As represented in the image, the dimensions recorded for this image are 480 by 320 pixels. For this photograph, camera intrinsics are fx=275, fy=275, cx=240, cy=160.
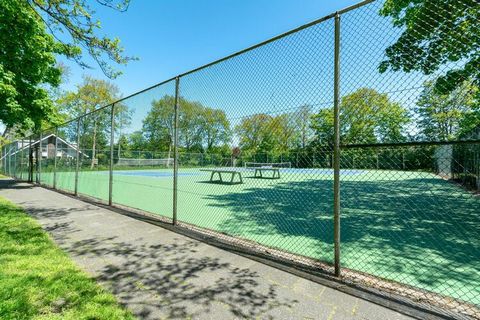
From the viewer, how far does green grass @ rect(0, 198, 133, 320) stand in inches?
87.0

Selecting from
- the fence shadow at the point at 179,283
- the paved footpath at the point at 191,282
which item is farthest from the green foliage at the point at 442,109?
the fence shadow at the point at 179,283

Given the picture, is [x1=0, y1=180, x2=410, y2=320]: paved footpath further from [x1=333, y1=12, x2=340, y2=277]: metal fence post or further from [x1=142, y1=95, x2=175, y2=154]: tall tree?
[x1=142, y1=95, x2=175, y2=154]: tall tree

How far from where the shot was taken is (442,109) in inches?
98.5

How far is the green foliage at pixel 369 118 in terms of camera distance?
2.70 m

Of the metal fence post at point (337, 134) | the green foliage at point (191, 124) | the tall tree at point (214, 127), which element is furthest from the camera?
the green foliage at point (191, 124)

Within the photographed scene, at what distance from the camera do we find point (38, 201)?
7633 mm

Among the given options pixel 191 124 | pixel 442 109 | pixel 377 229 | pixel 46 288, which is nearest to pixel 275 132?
pixel 442 109

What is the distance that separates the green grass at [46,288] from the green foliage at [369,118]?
2.72 meters

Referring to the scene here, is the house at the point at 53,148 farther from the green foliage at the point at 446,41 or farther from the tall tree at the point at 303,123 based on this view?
the green foliage at the point at 446,41

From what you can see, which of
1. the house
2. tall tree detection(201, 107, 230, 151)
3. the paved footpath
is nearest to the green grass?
the paved footpath

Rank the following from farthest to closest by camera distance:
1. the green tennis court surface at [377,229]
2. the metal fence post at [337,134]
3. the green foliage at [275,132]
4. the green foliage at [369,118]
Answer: the green foliage at [275,132] < the green tennis court surface at [377,229] < the metal fence post at [337,134] < the green foliage at [369,118]

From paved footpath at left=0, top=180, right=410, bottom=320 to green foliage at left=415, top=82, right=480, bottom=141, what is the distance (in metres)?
1.66

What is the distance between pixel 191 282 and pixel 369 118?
8.23ft

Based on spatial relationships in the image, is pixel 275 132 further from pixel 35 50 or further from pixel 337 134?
pixel 35 50
